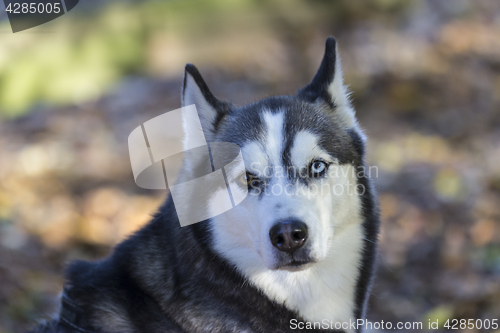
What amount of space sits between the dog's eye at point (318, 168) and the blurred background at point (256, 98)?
128 cm

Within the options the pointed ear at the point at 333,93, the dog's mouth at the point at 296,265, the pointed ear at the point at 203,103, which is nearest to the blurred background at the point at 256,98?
the pointed ear at the point at 333,93

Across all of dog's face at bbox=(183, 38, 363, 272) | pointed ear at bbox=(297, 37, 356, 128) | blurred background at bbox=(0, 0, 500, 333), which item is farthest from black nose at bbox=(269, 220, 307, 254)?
blurred background at bbox=(0, 0, 500, 333)

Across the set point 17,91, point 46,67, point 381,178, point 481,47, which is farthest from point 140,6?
point 481,47

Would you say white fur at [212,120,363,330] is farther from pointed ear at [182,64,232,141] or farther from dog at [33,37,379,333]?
pointed ear at [182,64,232,141]

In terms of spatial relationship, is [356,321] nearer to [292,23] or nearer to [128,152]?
[128,152]

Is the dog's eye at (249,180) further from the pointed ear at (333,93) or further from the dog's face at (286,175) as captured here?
the pointed ear at (333,93)

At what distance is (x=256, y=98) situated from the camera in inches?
156

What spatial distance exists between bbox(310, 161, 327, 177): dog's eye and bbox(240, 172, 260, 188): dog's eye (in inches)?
15.1

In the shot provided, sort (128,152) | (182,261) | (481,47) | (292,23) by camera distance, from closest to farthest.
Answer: (182,261)
(128,152)
(481,47)
(292,23)

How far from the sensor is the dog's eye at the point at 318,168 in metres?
2.98

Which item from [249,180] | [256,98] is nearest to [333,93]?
[256,98]

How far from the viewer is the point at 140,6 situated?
1048cm

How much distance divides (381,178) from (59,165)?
16.8ft

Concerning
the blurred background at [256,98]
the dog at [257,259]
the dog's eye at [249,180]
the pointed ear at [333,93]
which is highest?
the pointed ear at [333,93]
